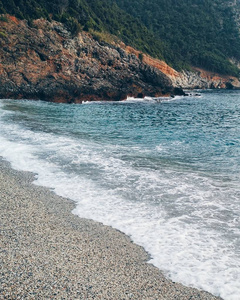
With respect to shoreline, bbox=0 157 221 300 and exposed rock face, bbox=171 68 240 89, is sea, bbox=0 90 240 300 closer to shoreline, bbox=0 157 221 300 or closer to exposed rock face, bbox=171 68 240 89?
shoreline, bbox=0 157 221 300

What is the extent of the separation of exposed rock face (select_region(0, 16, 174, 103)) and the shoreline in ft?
116

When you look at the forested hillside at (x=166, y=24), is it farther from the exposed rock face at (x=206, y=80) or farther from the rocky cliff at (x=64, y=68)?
the rocky cliff at (x=64, y=68)

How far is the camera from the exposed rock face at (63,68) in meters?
39.6

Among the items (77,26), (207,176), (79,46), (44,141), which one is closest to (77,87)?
(79,46)

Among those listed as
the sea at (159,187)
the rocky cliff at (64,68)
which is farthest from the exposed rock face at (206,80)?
the sea at (159,187)

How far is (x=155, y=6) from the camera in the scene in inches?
5448

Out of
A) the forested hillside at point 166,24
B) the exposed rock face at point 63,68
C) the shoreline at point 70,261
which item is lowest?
the shoreline at point 70,261

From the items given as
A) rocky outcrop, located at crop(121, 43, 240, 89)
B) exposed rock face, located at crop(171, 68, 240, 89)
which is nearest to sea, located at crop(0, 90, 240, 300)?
rocky outcrop, located at crop(121, 43, 240, 89)

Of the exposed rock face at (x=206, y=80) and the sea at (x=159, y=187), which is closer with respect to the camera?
the sea at (x=159, y=187)

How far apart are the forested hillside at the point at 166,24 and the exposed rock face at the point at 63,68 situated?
3.76m

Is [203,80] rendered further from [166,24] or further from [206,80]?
[166,24]

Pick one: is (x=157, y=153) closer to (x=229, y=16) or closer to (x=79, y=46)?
(x=79, y=46)

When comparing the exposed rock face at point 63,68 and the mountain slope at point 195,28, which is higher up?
the mountain slope at point 195,28

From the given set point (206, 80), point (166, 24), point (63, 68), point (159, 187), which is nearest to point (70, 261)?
point (159, 187)
